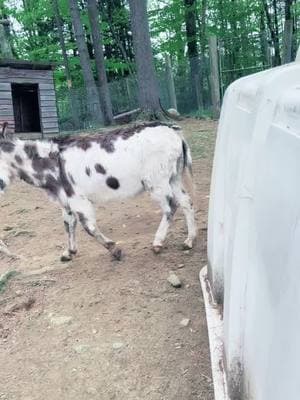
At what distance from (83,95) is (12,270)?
1735 cm

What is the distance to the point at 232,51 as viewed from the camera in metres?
21.3

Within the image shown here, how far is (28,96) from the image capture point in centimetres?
1930

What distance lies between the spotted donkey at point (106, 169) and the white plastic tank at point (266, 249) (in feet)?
9.09

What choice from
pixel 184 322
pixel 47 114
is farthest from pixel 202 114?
pixel 184 322

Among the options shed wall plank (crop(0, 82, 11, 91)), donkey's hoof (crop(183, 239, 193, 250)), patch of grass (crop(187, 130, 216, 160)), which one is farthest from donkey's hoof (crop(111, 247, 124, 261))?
shed wall plank (crop(0, 82, 11, 91))

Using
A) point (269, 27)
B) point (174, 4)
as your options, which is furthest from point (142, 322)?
point (269, 27)

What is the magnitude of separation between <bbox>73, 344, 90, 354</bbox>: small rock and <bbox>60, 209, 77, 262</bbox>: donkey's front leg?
178 centimetres

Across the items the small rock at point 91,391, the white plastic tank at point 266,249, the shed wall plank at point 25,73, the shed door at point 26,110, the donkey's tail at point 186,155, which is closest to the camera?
the white plastic tank at point 266,249

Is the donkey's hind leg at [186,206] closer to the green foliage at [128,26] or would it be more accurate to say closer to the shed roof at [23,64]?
the shed roof at [23,64]

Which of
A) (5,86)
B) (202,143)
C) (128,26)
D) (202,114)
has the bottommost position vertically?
(202,143)

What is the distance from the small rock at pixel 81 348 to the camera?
3.60 meters

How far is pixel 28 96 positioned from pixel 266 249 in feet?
61.6

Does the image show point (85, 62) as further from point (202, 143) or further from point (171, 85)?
point (202, 143)

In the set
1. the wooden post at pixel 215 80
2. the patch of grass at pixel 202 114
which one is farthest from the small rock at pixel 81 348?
the patch of grass at pixel 202 114
